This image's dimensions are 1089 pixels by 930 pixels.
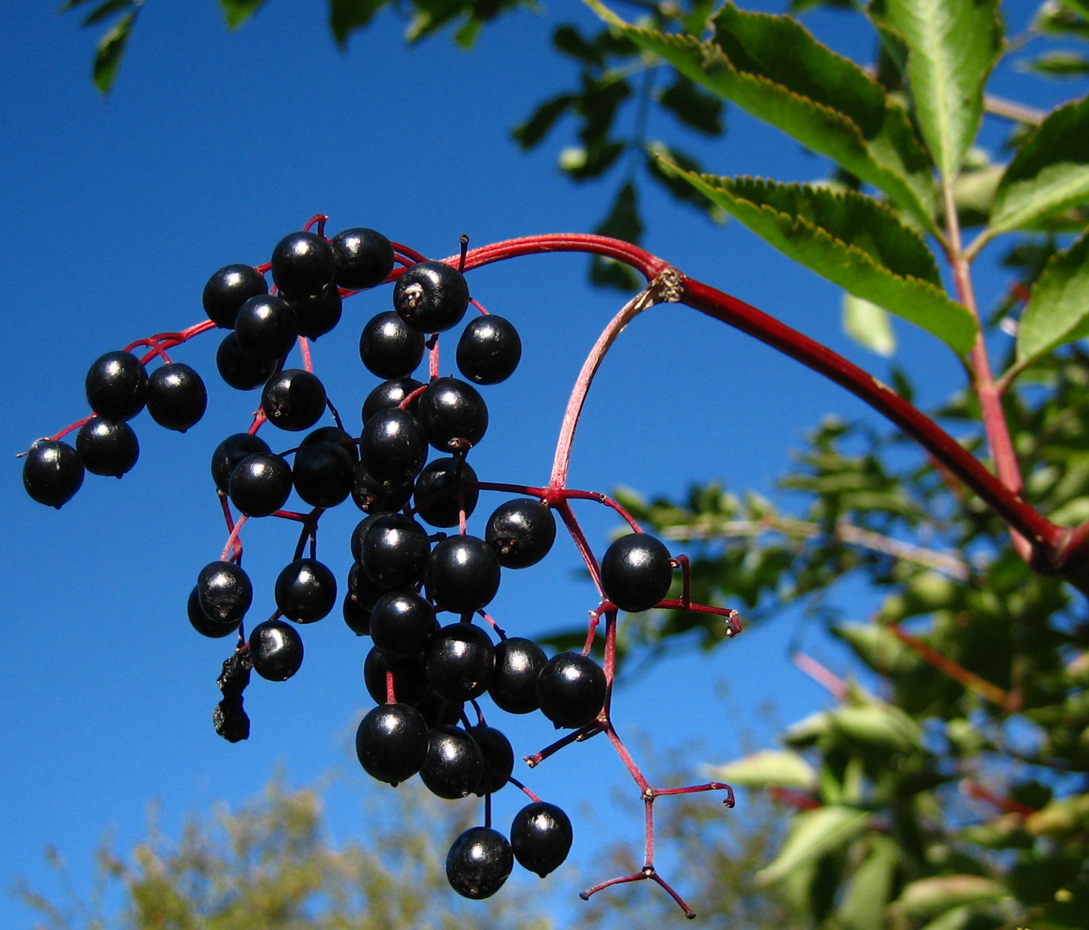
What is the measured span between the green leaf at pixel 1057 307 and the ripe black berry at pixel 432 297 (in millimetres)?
842

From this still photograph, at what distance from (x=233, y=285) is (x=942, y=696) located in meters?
2.35

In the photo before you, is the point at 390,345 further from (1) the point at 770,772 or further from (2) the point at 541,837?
(1) the point at 770,772

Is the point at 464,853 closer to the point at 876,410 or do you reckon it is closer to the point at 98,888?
the point at 876,410

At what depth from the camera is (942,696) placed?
9.00 ft

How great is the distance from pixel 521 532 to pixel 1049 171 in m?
1.03

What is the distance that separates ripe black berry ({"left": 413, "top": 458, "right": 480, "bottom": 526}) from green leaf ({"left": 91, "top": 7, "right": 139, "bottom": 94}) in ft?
5.68

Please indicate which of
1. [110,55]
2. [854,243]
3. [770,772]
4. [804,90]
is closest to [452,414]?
[854,243]

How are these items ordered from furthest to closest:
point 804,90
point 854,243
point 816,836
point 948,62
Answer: point 816,836 < point 948,62 < point 804,90 < point 854,243

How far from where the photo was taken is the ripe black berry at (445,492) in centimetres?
105

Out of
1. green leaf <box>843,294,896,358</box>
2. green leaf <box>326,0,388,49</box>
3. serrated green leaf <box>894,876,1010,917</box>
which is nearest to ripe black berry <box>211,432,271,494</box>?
green leaf <box>326,0,388,49</box>

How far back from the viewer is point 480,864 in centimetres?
101

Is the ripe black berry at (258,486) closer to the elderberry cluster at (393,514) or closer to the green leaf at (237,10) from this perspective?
the elderberry cluster at (393,514)

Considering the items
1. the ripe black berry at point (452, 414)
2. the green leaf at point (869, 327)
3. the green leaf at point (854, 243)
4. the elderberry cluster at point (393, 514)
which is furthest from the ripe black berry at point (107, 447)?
the green leaf at point (869, 327)

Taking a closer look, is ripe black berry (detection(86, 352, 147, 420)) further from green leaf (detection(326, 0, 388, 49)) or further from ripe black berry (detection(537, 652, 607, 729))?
green leaf (detection(326, 0, 388, 49))
